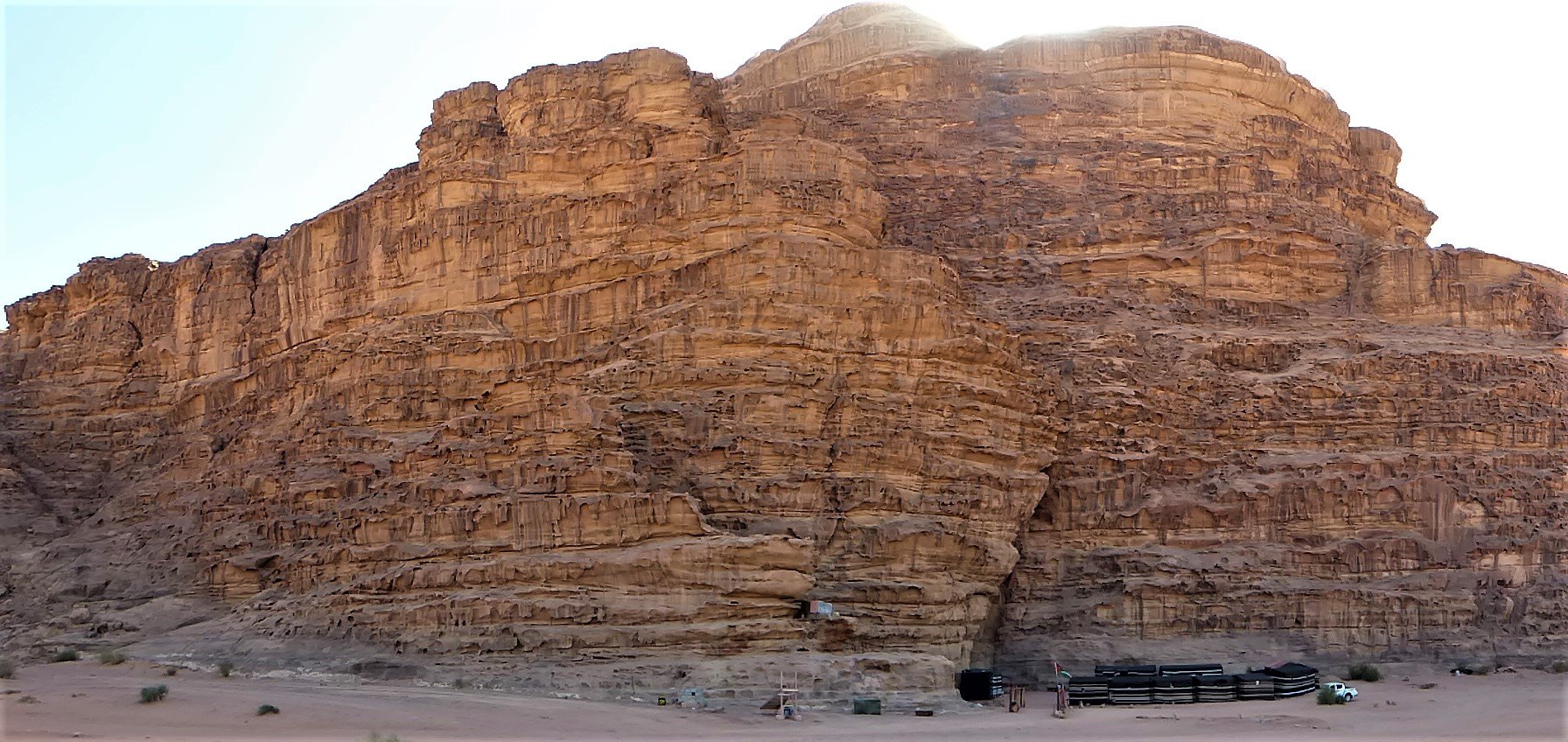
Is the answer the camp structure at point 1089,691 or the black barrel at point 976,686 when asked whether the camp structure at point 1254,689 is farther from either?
the black barrel at point 976,686

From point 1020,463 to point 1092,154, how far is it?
46.3ft

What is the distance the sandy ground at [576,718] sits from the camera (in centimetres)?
2845

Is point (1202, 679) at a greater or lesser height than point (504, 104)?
lesser

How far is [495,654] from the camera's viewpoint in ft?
116

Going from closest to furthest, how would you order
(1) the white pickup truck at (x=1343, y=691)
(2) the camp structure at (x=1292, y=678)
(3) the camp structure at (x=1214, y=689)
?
(1) the white pickup truck at (x=1343, y=691), (3) the camp structure at (x=1214, y=689), (2) the camp structure at (x=1292, y=678)

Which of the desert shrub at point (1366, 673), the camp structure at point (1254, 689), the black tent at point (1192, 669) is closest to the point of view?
the camp structure at point (1254, 689)

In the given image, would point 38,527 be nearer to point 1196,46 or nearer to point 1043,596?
point 1043,596

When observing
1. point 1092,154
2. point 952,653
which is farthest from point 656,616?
point 1092,154

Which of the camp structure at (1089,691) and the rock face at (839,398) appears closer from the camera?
the rock face at (839,398)

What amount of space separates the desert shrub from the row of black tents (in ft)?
7.47

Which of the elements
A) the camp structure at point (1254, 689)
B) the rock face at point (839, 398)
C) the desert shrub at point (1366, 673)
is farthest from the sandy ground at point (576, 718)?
the desert shrub at point (1366, 673)

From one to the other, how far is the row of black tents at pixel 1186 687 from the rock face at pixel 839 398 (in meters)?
2.84

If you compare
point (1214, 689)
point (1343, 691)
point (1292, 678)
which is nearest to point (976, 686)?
point (1214, 689)

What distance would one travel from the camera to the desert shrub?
40.8m
